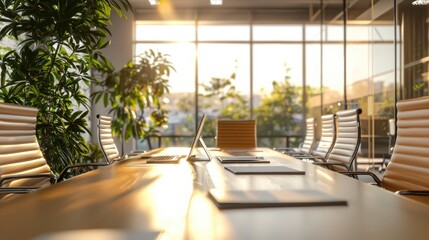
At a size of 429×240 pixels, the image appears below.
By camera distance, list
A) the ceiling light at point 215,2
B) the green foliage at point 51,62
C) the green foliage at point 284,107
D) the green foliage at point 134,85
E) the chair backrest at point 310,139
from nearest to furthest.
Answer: the green foliage at point 51,62 < the chair backrest at point 310,139 < the green foliage at point 134,85 < the ceiling light at point 215,2 < the green foliage at point 284,107

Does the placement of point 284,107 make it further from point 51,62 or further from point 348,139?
point 51,62

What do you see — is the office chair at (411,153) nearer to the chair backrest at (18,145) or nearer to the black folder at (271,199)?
the black folder at (271,199)

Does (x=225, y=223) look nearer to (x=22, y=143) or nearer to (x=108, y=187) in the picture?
(x=108, y=187)

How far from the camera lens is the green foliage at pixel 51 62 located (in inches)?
146

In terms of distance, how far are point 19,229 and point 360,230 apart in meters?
0.66

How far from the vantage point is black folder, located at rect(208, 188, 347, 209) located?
1.08m

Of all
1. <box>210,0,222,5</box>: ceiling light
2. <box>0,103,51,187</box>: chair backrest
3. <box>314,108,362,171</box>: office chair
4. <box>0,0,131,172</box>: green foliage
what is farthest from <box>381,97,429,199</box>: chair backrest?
<box>210,0,222,5</box>: ceiling light

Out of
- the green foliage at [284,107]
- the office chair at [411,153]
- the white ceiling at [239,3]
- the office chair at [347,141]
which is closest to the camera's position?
the office chair at [411,153]

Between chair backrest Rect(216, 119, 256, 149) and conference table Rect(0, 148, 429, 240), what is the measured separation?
157 inches

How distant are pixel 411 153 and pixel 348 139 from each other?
112 centimetres

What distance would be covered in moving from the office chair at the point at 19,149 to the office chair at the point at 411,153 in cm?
177

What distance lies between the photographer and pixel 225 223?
90 cm

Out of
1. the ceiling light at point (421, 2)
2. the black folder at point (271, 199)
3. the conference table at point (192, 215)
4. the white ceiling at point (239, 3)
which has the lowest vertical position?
the conference table at point (192, 215)

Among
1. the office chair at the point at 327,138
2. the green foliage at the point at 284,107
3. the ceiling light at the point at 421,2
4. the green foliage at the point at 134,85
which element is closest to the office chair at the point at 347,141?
the office chair at the point at 327,138
